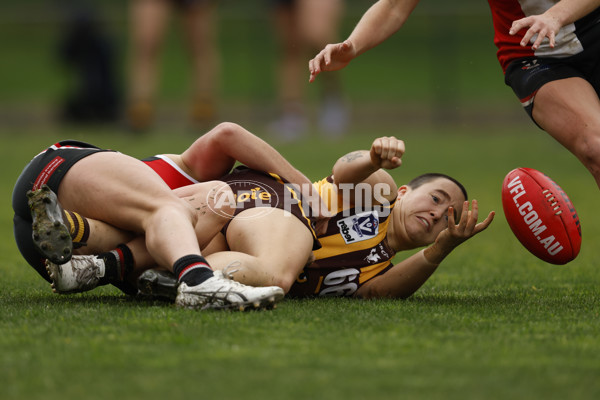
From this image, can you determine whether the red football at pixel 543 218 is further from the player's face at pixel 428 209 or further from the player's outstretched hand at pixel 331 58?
the player's outstretched hand at pixel 331 58

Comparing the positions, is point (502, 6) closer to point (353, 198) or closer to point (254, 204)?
point (353, 198)

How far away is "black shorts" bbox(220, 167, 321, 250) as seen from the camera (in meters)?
3.72

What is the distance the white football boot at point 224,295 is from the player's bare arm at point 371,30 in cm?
118

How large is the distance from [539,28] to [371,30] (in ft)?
3.21

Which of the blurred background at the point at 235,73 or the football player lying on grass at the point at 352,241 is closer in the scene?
the football player lying on grass at the point at 352,241

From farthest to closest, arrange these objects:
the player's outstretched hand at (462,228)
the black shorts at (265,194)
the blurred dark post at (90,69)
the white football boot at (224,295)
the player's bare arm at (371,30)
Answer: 1. the blurred dark post at (90,69)
2. the player's bare arm at (371,30)
3. the black shorts at (265,194)
4. the player's outstretched hand at (462,228)
5. the white football boot at (224,295)

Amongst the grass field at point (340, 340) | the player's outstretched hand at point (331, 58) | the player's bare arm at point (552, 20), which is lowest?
the grass field at point (340, 340)

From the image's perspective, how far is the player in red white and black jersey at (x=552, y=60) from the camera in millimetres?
3561

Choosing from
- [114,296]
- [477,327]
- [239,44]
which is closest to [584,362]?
[477,327]

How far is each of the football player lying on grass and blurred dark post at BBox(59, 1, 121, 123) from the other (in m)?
10.8

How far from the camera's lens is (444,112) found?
1552 centimetres

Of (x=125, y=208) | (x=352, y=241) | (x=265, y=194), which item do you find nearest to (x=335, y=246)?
(x=352, y=241)

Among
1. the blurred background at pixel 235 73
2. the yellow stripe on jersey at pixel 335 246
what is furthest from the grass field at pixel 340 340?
the blurred background at pixel 235 73

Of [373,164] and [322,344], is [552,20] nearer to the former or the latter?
[373,164]
